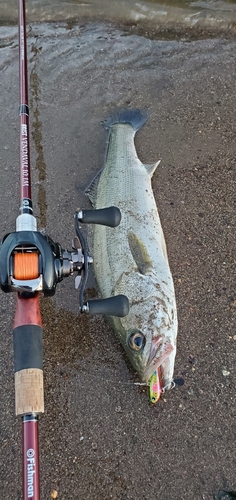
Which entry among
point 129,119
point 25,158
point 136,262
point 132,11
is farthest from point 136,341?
point 132,11

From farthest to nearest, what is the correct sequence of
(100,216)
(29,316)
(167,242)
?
(167,242), (100,216), (29,316)

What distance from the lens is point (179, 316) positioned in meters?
3.07

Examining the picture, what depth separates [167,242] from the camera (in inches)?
136

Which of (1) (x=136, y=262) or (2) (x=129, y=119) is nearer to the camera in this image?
(1) (x=136, y=262)

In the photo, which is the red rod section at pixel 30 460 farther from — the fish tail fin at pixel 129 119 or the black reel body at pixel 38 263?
the fish tail fin at pixel 129 119

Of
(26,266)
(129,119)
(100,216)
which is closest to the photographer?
(26,266)

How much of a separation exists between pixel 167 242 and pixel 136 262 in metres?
0.47

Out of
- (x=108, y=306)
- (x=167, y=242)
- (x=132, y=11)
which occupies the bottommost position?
(x=167, y=242)

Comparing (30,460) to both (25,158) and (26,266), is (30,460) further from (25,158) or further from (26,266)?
(25,158)

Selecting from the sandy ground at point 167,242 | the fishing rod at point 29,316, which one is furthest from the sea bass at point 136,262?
the fishing rod at point 29,316

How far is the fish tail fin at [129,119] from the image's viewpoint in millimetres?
4148

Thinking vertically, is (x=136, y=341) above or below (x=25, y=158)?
below

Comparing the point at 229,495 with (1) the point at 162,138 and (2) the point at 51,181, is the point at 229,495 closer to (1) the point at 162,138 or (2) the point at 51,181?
(2) the point at 51,181

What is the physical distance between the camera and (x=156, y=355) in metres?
2.65
